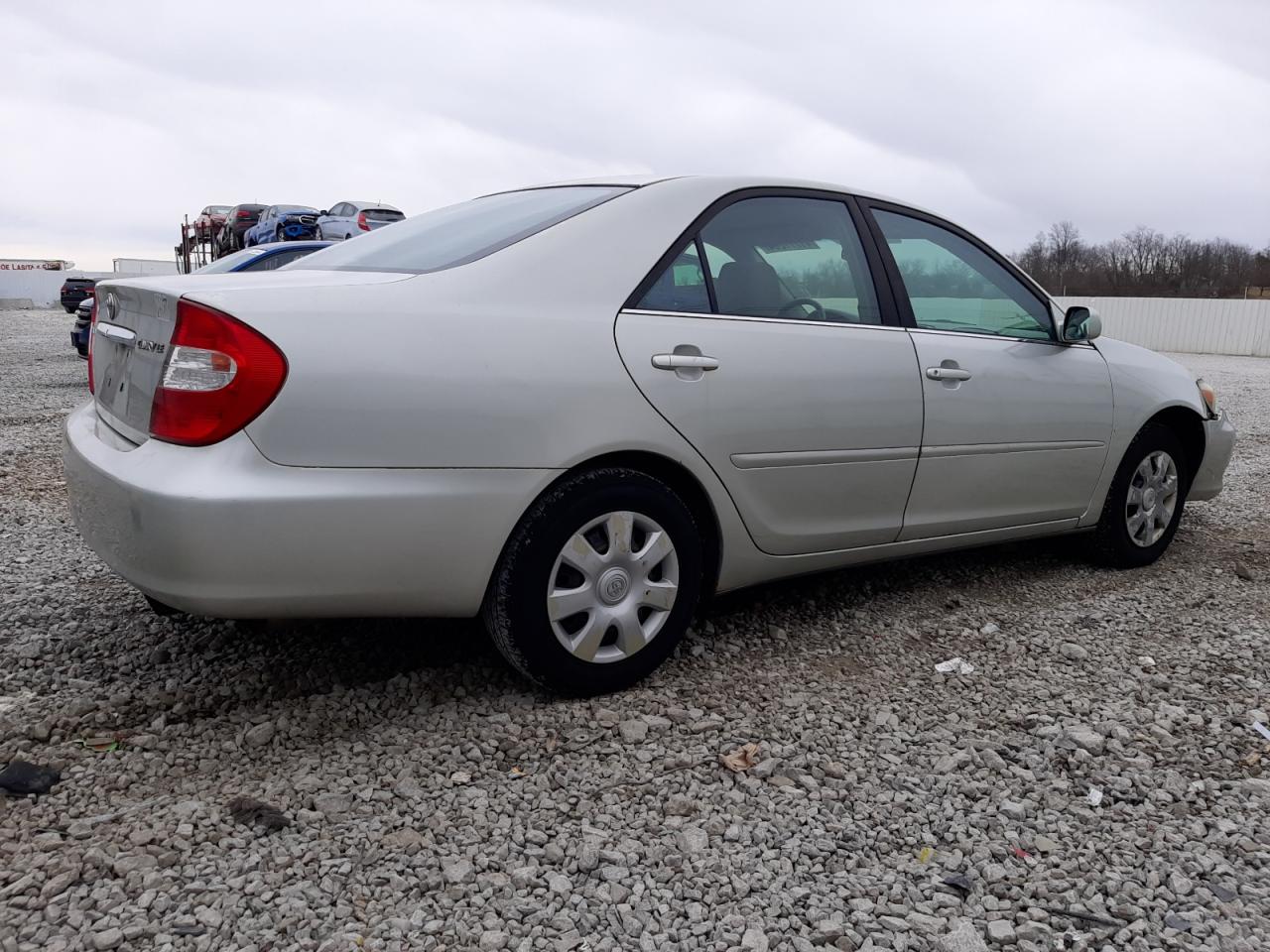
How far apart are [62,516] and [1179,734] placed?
5127mm

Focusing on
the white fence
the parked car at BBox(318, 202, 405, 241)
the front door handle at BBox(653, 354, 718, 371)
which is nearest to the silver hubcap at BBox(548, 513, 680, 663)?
the front door handle at BBox(653, 354, 718, 371)

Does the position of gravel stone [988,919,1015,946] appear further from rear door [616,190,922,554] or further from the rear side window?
the rear side window

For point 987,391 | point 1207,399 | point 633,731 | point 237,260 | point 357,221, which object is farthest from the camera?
point 357,221

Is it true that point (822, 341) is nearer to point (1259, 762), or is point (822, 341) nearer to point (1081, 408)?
point (1081, 408)

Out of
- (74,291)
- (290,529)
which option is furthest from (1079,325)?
(74,291)

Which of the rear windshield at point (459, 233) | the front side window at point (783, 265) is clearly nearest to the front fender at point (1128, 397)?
the front side window at point (783, 265)

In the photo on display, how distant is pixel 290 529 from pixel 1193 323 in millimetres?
41938

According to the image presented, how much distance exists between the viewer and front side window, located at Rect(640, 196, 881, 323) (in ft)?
11.0

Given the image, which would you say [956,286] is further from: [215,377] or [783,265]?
[215,377]

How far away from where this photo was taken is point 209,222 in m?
40.2

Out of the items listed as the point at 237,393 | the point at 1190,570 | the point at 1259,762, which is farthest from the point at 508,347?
the point at 1190,570

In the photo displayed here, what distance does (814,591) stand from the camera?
4.35 meters

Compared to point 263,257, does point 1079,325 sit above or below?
below

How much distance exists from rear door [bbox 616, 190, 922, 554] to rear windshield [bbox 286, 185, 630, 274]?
399mm
